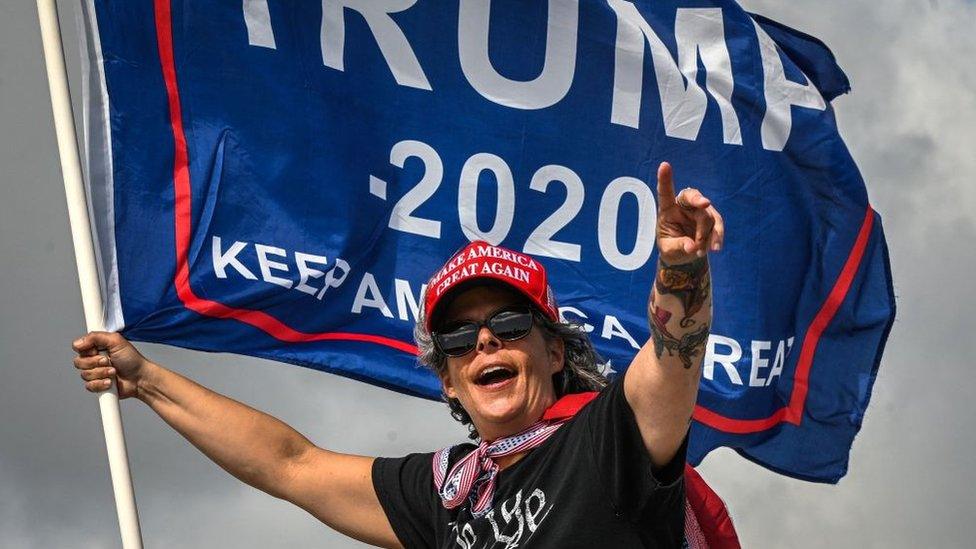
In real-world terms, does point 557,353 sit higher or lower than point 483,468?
higher

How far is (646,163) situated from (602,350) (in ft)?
3.98

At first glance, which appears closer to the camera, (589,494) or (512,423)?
(589,494)

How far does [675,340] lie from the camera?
5742mm

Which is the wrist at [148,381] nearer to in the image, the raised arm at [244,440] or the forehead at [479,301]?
the raised arm at [244,440]

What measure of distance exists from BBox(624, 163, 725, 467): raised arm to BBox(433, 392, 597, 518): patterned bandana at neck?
0.81 metres

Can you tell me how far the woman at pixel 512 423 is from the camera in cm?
580

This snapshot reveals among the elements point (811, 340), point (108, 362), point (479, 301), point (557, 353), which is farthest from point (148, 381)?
point (811, 340)

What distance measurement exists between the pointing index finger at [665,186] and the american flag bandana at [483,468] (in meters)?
1.58

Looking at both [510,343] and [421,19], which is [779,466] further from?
[510,343]

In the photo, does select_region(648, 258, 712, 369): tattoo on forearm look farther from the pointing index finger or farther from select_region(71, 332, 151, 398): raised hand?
select_region(71, 332, 151, 398): raised hand

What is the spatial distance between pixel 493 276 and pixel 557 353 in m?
0.46

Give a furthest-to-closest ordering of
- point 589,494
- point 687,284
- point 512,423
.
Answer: point 512,423 < point 589,494 < point 687,284

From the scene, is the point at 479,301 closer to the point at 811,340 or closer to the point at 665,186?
the point at 665,186

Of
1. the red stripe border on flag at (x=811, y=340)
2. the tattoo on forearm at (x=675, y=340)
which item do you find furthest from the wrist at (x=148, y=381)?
the red stripe border on flag at (x=811, y=340)
